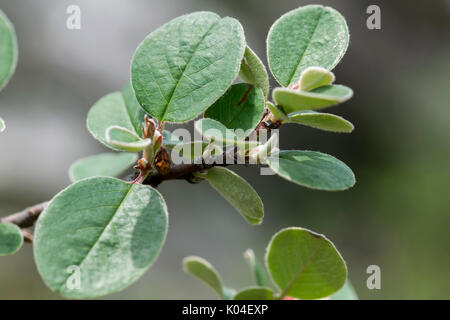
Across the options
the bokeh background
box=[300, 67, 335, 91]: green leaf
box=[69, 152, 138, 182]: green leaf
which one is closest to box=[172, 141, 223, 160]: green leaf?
box=[300, 67, 335, 91]: green leaf

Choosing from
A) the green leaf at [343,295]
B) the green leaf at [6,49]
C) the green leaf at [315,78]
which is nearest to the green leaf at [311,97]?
the green leaf at [315,78]

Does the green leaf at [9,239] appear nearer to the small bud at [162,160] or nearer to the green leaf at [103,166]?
the small bud at [162,160]

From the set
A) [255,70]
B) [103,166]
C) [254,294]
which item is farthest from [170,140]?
[103,166]

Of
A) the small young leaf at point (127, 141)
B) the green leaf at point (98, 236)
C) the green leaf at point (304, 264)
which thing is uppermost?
the small young leaf at point (127, 141)

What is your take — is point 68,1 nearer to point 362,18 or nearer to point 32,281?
point 32,281

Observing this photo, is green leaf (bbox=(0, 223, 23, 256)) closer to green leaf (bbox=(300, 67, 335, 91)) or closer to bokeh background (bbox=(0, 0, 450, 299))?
green leaf (bbox=(300, 67, 335, 91))

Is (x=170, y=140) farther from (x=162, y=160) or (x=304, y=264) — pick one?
(x=304, y=264)
